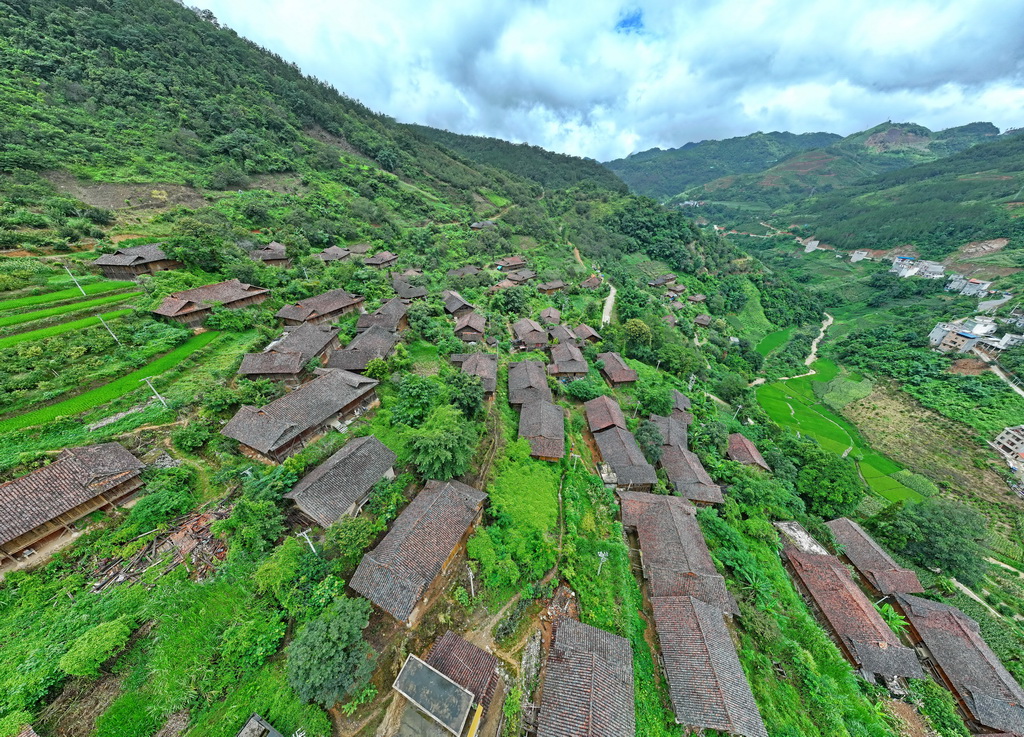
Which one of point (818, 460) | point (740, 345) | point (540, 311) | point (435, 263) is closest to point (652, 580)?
point (818, 460)

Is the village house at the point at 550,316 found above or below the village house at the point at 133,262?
below

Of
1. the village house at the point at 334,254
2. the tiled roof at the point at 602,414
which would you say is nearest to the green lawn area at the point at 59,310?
the village house at the point at 334,254

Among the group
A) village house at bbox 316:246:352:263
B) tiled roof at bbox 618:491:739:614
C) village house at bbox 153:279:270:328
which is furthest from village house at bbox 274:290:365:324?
tiled roof at bbox 618:491:739:614

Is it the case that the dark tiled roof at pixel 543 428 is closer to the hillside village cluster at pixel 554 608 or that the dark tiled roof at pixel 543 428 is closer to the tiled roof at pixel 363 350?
the hillside village cluster at pixel 554 608

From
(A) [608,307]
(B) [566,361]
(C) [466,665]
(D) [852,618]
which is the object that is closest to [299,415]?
(C) [466,665]

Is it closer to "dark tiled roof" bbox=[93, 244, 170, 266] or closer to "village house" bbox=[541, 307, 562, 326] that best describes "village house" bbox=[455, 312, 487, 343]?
"village house" bbox=[541, 307, 562, 326]

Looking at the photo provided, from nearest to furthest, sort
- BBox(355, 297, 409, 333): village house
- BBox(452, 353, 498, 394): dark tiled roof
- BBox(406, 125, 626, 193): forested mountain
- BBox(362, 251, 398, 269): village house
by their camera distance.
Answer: BBox(452, 353, 498, 394): dark tiled roof < BBox(355, 297, 409, 333): village house < BBox(362, 251, 398, 269): village house < BBox(406, 125, 626, 193): forested mountain

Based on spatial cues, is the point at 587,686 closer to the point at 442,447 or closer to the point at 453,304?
the point at 442,447
